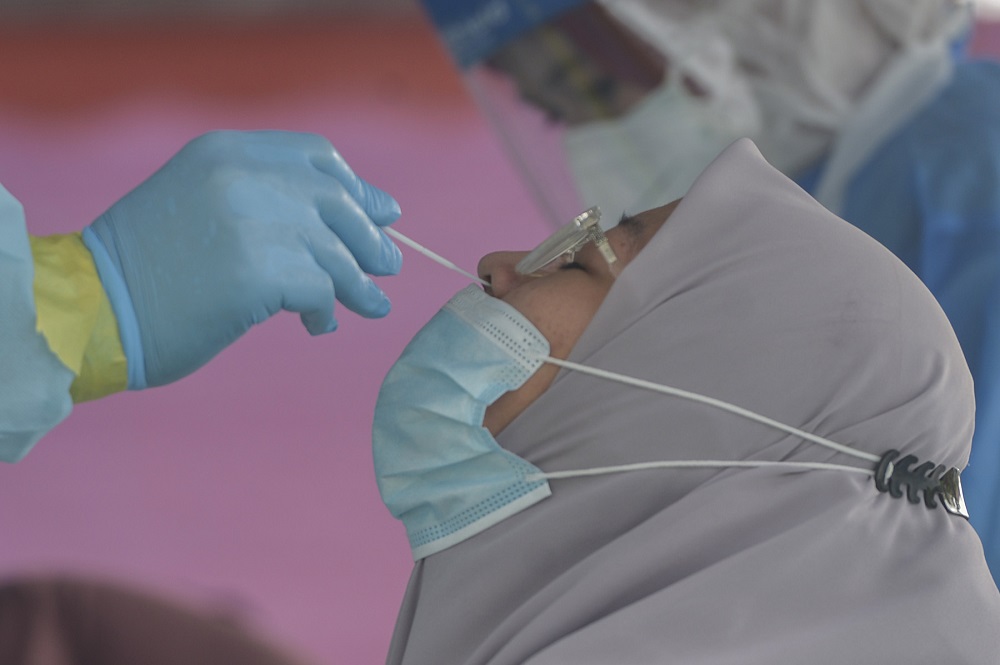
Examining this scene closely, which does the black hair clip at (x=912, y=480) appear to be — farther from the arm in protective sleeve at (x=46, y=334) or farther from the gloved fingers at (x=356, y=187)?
the arm in protective sleeve at (x=46, y=334)

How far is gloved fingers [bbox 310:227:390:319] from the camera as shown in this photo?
45.8 inches

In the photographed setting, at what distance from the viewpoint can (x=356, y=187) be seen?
47.9 inches

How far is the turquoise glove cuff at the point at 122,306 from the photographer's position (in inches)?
44.3

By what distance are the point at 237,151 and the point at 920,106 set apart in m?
1.44

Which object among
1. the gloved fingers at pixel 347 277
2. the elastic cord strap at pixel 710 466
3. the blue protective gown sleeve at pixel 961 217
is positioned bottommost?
the blue protective gown sleeve at pixel 961 217

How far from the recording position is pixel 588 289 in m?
1.22

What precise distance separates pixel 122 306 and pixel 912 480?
2.77 ft

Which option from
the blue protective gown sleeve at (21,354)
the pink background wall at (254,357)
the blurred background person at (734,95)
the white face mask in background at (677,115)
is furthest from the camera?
the pink background wall at (254,357)

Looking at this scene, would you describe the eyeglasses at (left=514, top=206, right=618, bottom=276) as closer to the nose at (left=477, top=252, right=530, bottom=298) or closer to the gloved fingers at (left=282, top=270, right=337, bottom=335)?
the nose at (left=477, top=252, right=530, bottom=298)

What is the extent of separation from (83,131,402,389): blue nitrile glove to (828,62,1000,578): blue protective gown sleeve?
1.08 meters

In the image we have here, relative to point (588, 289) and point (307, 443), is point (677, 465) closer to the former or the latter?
point (588, 289)

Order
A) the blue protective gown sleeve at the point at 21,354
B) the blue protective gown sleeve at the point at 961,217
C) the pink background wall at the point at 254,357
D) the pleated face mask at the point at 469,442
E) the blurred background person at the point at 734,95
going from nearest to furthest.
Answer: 1. the blue protective gown sleeve at the point at 21,354
2. the pleated face mask at the point at 469,442
3. the blue protective gown sleeve at the point at 961,217
4. the blurred background person at the point at 734,95
5. the pink background wall at the point at 254,357

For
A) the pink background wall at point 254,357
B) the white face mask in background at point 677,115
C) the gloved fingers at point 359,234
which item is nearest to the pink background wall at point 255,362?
the pink background wall at point 254,357

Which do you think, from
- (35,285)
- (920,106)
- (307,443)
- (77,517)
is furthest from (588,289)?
(77,517)
